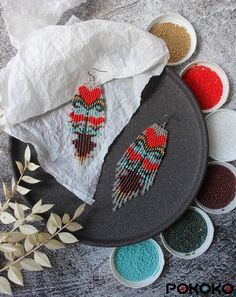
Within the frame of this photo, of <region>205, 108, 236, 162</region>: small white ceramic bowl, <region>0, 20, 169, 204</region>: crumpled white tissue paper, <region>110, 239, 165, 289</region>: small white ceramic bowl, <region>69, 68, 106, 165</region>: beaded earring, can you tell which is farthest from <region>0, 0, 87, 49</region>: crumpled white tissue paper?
Result: <region>110, 239, 165, 289</region>: small white ceramic bowl

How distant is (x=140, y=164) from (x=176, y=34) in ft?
0.97

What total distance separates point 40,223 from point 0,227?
9 centimetres

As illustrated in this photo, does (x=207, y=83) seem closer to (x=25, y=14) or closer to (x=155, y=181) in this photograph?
(x=155, y=181)

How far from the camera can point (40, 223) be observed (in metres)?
0.84

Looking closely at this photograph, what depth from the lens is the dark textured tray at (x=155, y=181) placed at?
0.75 m

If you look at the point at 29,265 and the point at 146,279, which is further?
the point at 146,279

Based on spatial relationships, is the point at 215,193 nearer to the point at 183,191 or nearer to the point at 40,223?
the point at 183,191

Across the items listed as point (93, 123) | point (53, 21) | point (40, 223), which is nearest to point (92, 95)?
point (93, 123)

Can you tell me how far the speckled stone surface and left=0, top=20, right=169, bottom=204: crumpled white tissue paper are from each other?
10 cm

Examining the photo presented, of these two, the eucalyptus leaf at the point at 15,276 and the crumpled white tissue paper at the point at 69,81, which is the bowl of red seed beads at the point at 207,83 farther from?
the eucalyptus leaf at the point at 15,276

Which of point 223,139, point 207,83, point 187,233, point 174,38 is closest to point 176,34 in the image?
point 174,38

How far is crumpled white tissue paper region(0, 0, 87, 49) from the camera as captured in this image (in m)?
0.78

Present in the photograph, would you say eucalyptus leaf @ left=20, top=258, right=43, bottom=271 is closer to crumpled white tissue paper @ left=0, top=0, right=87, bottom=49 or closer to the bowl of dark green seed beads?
the bowl of dark green seed beads

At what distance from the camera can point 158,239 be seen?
0.83m
